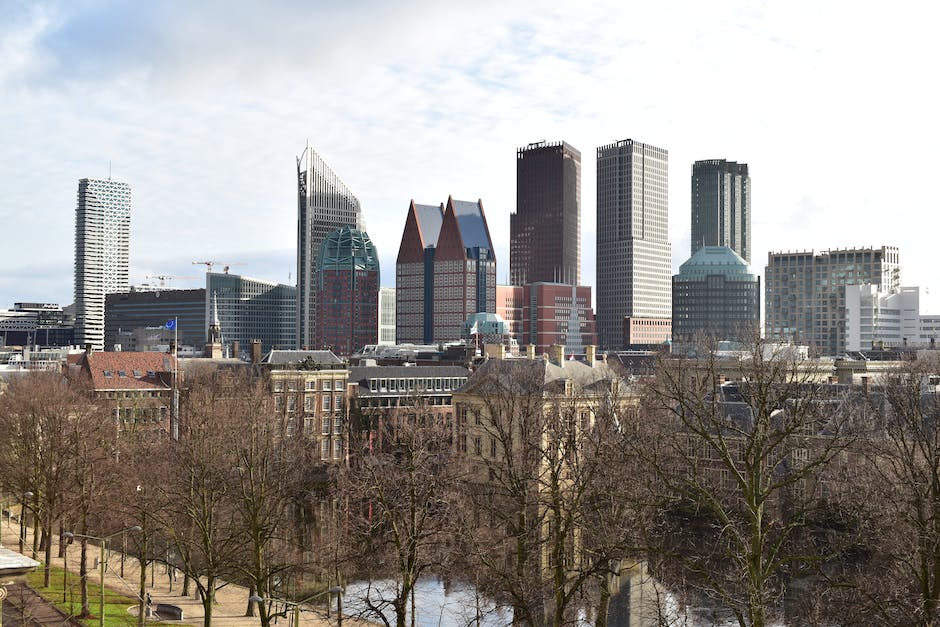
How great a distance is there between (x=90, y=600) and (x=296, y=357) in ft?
270

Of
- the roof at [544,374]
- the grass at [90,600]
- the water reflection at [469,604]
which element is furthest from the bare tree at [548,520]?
the grass at [90,600]

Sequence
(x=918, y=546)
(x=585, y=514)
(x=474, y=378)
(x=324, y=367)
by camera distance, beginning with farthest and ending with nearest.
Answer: (x=324, y=367)
(x=474, y=378)
(x=585, y=514)
(x=918, y=546)

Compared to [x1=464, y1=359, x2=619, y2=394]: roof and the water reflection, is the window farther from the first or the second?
the water reflection

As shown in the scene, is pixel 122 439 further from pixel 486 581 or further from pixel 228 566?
pixel 486 581

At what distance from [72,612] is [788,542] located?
188ft

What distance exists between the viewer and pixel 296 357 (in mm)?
151625

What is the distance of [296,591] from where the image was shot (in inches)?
2940

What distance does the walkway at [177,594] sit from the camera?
226 feet

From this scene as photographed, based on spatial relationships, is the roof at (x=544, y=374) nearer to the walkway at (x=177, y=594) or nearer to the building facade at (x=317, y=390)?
the building facade at (x=317, y=390)

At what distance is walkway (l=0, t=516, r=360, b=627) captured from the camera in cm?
6894

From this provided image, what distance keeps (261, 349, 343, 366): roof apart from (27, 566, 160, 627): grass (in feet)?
228

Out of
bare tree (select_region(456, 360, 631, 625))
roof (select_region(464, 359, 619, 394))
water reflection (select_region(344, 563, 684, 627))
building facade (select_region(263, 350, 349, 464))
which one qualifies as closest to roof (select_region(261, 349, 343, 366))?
building facade (select_region(263, 350, 349, 464))

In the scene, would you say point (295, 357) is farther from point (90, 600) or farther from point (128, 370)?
point (90, 600)

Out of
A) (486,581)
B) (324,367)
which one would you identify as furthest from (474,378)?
(486,581)
